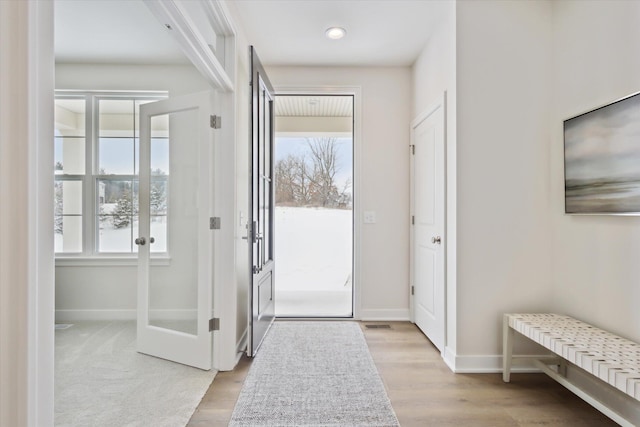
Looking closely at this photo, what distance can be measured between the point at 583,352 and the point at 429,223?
157 centimetres

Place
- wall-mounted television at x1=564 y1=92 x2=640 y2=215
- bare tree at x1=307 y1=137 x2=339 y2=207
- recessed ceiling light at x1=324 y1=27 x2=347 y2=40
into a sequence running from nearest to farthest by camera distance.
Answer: wall-mounted television at x1=564 y1=92 x2=640 y2=215 < recessed ceiling light at x1=324 y1=27 x2=347 y2=40 < bare tree at x1=307 y1=137 x2=339 y2=207

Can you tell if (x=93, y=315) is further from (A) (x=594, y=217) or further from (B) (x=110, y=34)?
(A) (x=594, y=217)

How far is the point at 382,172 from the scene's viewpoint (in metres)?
3.70

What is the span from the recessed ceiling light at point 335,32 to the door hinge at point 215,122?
129 centimetres

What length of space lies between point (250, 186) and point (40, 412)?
191cm

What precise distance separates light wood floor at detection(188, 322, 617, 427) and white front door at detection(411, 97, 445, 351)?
17.4 inches

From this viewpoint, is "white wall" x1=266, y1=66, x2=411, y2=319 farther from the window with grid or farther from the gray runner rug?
the window with grid

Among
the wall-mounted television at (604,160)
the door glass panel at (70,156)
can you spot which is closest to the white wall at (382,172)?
the wall-mounted television at (604,160)

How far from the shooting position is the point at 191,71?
10.2ft

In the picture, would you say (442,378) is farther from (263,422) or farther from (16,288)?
(16,288)

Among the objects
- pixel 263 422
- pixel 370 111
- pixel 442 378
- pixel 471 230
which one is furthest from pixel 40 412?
pixel 370 111

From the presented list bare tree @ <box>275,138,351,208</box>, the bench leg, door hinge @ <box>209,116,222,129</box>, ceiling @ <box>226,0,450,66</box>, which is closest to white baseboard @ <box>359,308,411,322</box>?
the bench leg

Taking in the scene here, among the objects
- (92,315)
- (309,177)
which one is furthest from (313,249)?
(92,315)

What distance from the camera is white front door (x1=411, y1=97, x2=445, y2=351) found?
110 inches
